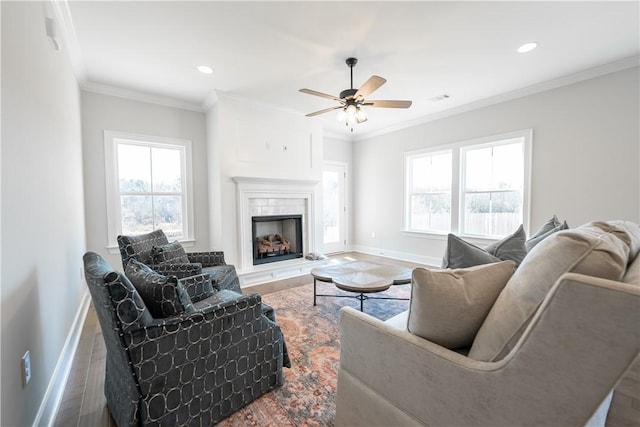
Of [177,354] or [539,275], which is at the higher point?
[539,275]

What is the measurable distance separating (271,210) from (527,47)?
3737 mm

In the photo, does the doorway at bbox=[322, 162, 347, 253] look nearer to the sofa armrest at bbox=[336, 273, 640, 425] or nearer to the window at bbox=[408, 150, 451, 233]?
the window at bbox=[408, 150, 451, 233]

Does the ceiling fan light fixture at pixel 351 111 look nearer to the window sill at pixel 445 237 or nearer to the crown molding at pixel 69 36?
the crown molding at pixel 69 36

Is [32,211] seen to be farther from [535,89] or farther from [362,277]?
[535,89]

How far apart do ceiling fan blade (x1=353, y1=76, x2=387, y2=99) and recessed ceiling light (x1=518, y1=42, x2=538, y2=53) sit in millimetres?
1567

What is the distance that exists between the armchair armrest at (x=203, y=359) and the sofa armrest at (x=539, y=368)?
2.67 ft

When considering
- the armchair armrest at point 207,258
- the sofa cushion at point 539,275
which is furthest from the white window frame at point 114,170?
the sofa cushion at point 539,275

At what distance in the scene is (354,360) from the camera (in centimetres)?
131

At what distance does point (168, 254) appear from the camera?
104 inches

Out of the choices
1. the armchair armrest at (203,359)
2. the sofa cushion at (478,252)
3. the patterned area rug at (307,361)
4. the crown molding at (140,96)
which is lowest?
the patterned area rug at (307,361)

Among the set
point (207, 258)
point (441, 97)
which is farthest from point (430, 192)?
point (207, 258)

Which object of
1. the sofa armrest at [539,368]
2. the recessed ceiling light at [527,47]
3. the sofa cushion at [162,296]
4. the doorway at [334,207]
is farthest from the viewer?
the doorway at [334,207]

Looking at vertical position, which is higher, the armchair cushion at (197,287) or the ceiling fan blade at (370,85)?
the ceiling fan blade at (370,85)

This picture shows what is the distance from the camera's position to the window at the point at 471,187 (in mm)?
4102
